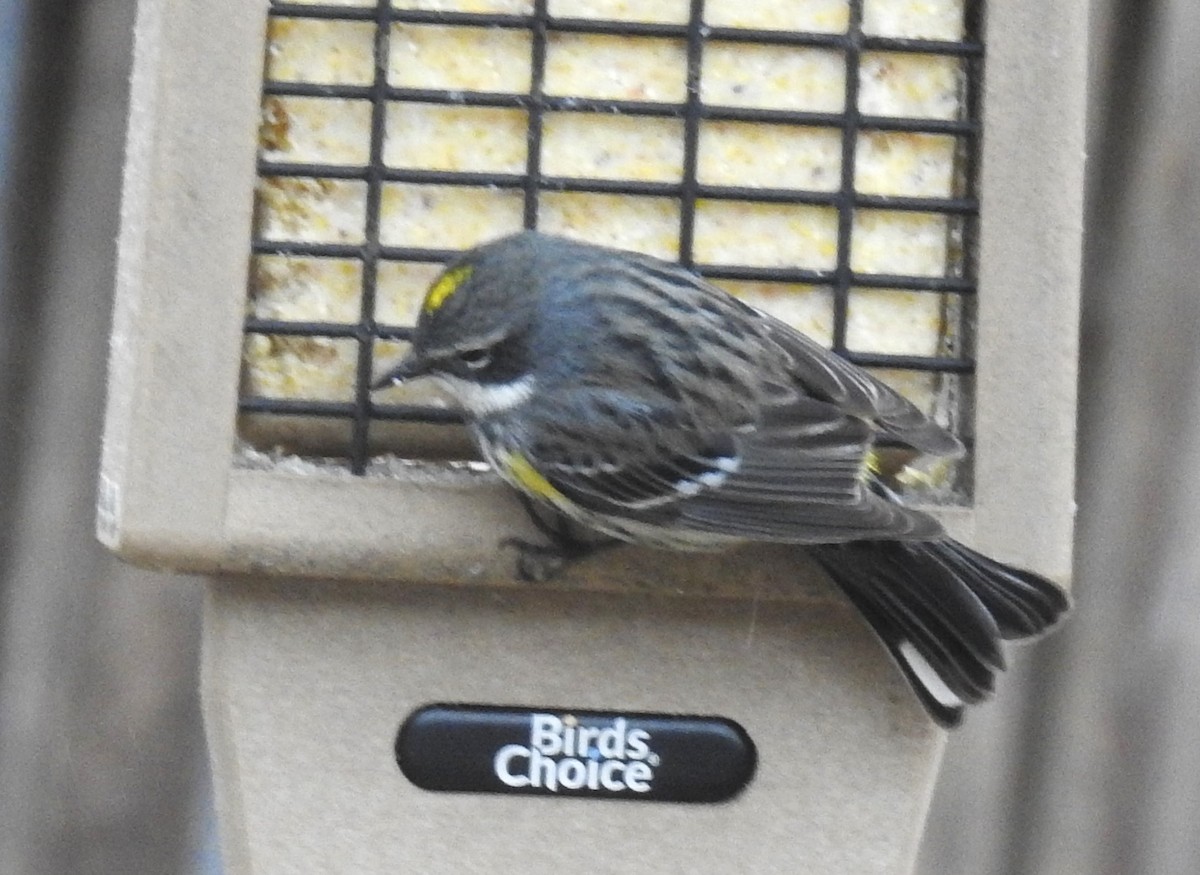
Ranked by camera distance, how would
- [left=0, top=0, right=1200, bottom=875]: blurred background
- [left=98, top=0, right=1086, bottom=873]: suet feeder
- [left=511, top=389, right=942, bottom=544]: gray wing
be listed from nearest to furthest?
1. [left=511, top=389, right=942, bottom=544]: gray wing
2. [left=98, top=0, right=1086, bottom=873]: suet feeder
3. [left=0, top=0, right=1200, bottom=875]: blurred background

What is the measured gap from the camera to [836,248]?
7.16 ft

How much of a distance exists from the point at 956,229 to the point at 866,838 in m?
0.65

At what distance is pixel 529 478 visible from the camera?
2.03 m

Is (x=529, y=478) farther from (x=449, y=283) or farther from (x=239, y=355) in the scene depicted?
(x=239, y=355)

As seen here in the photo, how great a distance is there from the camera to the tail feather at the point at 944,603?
208 centimetres

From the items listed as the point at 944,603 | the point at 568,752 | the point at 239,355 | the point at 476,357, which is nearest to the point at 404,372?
the point at 476,357

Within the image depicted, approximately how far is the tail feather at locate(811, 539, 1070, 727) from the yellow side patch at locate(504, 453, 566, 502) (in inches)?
10.5

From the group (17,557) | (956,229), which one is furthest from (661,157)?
(17,557)

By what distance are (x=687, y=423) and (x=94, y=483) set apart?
0.83m

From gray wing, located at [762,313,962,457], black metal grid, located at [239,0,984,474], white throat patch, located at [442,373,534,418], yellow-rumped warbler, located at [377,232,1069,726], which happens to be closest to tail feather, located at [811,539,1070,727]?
yellow-rumped warbler, located at [377,232,1069,726]

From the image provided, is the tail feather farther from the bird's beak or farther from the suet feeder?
the bird's beak

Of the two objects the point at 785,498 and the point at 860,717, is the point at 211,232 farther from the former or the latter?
the point at 860,717

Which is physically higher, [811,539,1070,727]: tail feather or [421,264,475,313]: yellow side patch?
[421,264,475,313]: yellow side patch

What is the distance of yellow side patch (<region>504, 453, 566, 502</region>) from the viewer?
6.64 ft
